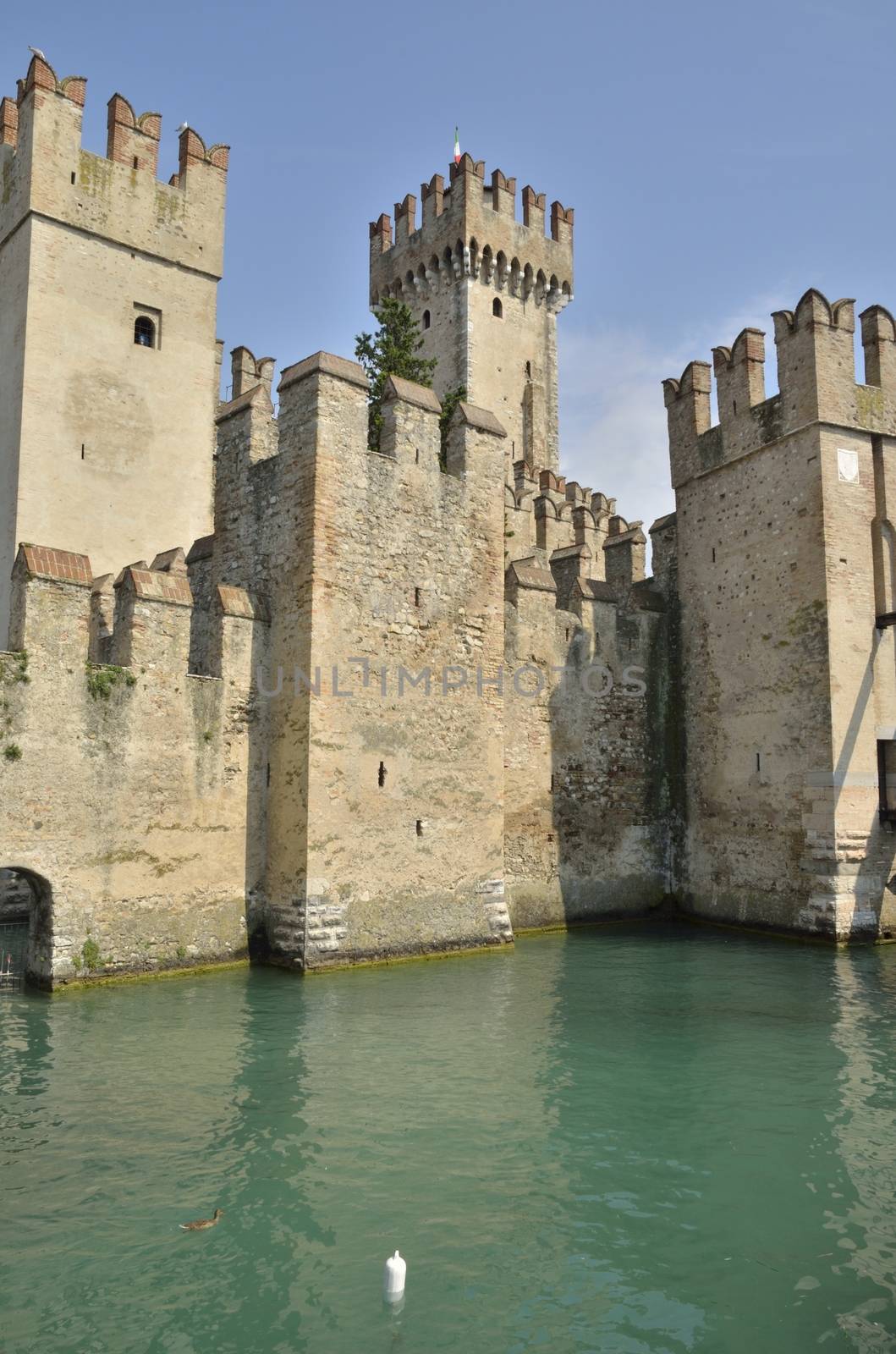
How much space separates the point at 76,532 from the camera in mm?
17234

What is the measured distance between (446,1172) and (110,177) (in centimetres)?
1749

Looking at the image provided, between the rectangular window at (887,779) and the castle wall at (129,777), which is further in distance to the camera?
the rectangular window at (887,779)


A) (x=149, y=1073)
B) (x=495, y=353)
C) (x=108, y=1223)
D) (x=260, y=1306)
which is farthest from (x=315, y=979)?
(x=495, y=353)

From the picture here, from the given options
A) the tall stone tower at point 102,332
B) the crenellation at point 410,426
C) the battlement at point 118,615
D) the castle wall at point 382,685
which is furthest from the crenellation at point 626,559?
the battlement at point 118,615

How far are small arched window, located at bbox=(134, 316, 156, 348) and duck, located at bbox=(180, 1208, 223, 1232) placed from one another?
16.0m

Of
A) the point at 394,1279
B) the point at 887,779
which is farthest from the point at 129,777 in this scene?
the point at 887,779

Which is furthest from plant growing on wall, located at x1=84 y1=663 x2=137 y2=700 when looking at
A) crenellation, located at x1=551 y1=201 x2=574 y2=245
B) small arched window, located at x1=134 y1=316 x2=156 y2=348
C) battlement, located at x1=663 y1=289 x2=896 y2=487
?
crenellation, located at x1=551 y1=201 x2=574 y2=245

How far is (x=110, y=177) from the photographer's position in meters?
18.0

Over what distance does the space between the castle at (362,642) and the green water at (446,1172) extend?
2242mm

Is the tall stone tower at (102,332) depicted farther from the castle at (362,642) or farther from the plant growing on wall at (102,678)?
the plant growing on wall at (102,678)

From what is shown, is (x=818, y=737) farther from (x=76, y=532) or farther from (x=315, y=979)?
(x=76, y=532)

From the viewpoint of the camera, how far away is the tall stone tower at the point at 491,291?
36.5m

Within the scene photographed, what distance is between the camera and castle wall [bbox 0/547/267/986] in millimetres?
10797

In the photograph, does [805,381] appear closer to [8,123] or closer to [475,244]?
[8,123]
